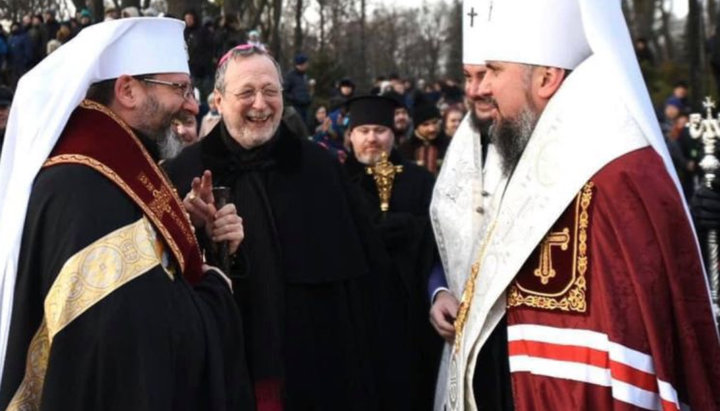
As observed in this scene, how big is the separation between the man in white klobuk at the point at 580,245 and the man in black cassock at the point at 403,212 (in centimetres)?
144

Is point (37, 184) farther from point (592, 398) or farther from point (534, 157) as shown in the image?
point (592, 398)

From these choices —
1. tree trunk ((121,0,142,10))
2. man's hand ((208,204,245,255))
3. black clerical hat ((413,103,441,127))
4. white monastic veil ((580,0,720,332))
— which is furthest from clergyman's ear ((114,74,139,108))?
tree trunk ((121,0,142,10))

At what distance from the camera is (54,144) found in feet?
11.6

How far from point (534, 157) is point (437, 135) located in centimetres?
645

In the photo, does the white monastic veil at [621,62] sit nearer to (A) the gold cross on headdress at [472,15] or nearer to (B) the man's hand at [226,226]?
(A) the gold cross on headdress at [472,15]

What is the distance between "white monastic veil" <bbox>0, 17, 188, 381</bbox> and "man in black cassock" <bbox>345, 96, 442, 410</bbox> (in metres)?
1.90

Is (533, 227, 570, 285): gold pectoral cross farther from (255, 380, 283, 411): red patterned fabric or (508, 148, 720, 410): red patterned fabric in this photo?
(255, 380, 283, 411): red patterned fabric

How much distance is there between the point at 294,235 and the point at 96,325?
5.96 feet

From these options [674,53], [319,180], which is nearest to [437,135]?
[319,180]

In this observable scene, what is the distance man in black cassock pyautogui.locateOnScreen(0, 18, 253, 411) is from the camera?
335 centimetres

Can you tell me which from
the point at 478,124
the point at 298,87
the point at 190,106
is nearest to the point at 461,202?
the point at 478,124

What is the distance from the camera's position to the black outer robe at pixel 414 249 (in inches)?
208

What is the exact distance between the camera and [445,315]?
451 centimetres

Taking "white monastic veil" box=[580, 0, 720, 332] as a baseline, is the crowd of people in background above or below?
below
